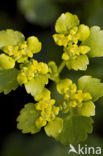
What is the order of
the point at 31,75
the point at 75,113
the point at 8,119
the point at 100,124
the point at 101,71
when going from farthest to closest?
the point at 8,119, the point at 100,124, the point at 101,71, the point at 75,113, the point at 31,75

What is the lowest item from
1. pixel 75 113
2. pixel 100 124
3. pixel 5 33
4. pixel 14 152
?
pixel 14 152

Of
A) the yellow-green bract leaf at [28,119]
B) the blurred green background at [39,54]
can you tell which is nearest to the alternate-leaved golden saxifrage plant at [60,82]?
the yellow-green bract leaf at [28,119]

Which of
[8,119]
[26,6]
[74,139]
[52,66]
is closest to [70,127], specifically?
[74,139]

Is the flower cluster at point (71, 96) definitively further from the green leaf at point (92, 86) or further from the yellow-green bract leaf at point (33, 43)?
the yellow-green bract leaf at point (33, 43)

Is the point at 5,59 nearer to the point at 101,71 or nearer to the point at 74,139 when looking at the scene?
the point at 74,139

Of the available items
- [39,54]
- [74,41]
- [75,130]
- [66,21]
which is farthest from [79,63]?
[39,54]

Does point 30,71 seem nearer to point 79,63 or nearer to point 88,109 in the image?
point 79,63

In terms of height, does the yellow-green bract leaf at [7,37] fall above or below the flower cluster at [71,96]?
above
